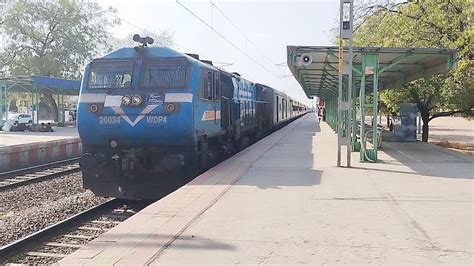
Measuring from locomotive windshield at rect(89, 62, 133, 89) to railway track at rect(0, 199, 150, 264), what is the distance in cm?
242

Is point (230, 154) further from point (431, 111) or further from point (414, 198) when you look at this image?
point (431, 111)

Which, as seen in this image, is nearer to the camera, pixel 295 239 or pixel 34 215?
pixel 295 239

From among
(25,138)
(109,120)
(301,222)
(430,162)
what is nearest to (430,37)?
(430,162)

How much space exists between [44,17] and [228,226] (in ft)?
140


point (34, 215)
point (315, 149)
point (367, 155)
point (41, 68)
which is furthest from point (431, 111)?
point (41, 68)

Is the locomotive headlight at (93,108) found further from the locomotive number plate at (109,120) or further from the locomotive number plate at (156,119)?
the locomotive number plate at (156,119)

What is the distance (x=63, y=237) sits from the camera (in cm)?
739

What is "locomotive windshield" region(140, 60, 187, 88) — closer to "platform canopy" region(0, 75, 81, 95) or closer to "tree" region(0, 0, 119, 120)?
"platform canopy" region(0, 75, 81, 95)

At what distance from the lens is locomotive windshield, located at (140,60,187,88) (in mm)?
9595

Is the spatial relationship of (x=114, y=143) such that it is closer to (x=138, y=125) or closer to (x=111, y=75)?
(x=138, y=125)

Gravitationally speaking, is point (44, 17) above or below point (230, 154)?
above

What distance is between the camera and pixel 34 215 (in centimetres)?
864

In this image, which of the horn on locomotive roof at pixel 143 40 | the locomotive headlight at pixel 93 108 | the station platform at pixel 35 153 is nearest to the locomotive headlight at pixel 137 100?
the locomotive headlight at pixel 93 108

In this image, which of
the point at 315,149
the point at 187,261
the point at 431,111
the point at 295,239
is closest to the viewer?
the point at 187,261
